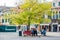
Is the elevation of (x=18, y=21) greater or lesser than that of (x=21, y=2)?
lesser

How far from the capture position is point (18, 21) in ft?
145

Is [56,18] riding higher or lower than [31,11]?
lower

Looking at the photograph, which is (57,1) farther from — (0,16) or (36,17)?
(36,17)

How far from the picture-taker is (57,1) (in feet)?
245

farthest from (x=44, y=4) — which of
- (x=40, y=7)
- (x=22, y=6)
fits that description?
(x=22, y=6)

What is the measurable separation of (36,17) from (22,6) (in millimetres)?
3178

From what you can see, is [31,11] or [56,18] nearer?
[31,11]

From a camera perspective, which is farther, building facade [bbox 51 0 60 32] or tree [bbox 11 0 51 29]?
building facade [bbox 51 0 60 32]

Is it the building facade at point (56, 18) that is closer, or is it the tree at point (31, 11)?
the tree at point (31, 11)

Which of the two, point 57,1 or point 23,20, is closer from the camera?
point 23,20

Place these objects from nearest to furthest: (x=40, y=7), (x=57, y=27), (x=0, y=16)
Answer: (x=40, y=7) → (x=57, y=27) → (x=0, y=16)

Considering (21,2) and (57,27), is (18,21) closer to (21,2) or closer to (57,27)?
(21,2)

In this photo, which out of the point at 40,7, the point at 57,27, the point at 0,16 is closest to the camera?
the point at 40,7

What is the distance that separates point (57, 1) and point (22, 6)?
3208cm
